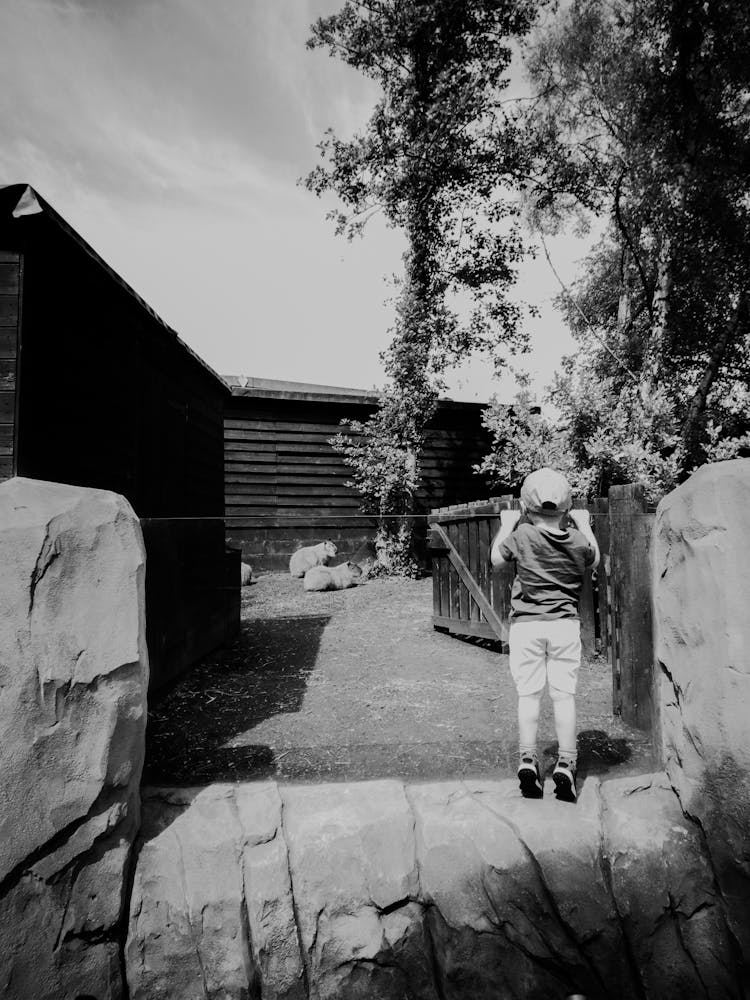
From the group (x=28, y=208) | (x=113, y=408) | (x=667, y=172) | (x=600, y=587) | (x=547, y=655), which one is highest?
(x=667, y=172)

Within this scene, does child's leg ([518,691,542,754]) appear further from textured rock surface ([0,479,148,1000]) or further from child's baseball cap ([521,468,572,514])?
textured rock surface ([0,479,148,1000])

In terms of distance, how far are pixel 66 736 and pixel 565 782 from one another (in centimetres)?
211

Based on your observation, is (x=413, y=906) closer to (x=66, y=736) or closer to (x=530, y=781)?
(x=530, y=781)

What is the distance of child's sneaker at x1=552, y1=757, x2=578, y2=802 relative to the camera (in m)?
2.94

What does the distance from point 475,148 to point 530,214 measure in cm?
429

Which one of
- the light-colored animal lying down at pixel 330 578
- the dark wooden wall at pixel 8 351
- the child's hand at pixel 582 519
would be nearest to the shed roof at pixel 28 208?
the dark wooden wall at pixel 8 351

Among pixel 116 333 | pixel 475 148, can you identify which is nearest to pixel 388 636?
pixel 116 333

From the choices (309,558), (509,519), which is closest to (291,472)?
(309,558)

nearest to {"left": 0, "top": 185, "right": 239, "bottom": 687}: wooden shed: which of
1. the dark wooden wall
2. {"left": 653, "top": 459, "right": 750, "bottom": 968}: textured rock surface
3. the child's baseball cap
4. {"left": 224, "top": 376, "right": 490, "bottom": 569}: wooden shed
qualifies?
the dark wooden wall

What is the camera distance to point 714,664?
113 inches

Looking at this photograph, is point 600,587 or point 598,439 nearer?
point 600,587

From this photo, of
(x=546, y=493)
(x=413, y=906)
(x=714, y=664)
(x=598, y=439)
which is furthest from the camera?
(x=598, y=439)

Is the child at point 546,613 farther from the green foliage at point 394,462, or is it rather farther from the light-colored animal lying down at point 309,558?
the green foliage at point 394,462

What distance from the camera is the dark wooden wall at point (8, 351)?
3.79m
